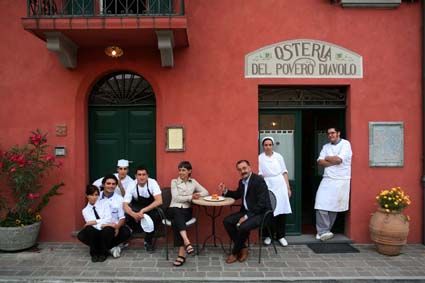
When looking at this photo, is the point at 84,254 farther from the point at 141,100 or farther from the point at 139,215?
the point at 141,100

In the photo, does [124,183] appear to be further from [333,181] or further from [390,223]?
[390,223]

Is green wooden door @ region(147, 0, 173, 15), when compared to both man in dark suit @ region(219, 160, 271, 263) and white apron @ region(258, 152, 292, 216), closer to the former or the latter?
man in dark suit @ region(219, 160, 271, 263)

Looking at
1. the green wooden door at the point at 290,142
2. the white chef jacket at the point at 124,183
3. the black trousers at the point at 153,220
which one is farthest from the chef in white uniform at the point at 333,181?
the white chef jacket at the point at 124,183

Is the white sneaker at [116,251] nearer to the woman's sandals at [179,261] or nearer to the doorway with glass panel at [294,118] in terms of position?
the woman's sandals at [179,261]

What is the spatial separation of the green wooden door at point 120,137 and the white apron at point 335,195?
9.74 ft

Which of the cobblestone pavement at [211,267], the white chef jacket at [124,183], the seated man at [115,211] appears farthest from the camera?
the white chef jacket at [124,183]

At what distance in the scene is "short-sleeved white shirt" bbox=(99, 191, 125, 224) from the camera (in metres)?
5.60

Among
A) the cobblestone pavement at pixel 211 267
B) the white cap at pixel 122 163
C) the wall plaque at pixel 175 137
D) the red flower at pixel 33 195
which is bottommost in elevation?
the cobblestone pavement at pixel 211 267

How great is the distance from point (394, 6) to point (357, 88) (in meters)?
1.48

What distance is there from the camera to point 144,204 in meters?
5.80

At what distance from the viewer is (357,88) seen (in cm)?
621

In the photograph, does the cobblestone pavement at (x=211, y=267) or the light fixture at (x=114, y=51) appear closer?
the cobblestone pavement at (x=211, y=267)

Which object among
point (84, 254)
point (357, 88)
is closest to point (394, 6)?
point (357, 88)

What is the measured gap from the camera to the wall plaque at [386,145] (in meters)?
6.21
